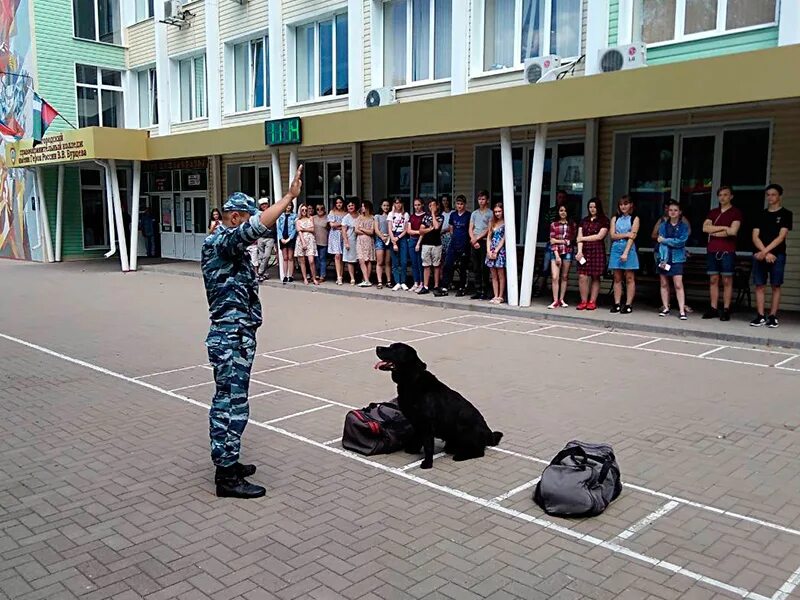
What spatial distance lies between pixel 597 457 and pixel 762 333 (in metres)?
6.32

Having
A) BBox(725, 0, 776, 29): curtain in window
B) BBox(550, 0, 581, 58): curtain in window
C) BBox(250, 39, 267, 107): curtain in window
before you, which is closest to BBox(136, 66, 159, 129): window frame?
BBox(250, 39, 267, 107): curtain in window

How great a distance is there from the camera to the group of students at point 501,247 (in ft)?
34.2

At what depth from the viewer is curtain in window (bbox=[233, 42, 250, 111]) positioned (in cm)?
2083

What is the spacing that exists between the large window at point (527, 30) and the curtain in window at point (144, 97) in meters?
15.1

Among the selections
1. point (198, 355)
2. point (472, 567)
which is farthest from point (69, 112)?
point (472, 567)

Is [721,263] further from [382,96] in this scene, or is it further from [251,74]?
[251,74]

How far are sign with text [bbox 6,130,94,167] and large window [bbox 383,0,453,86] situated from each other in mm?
8594

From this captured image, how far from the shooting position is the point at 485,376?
7945 mm

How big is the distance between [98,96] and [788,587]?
88.0ft

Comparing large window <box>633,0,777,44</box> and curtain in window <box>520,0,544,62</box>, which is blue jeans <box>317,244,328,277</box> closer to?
curtain in window <box>520,0,544,62</box>

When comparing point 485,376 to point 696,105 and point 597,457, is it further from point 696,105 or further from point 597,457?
point 696,105

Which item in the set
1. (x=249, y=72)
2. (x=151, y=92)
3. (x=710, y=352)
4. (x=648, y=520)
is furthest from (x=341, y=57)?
(x=648, y=520)

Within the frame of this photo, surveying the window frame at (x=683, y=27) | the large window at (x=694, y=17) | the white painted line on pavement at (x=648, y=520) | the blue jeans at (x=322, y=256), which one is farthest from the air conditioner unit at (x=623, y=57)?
the white painted line on pavement at (x=648, y=520)

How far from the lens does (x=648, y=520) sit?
428 centimetres
